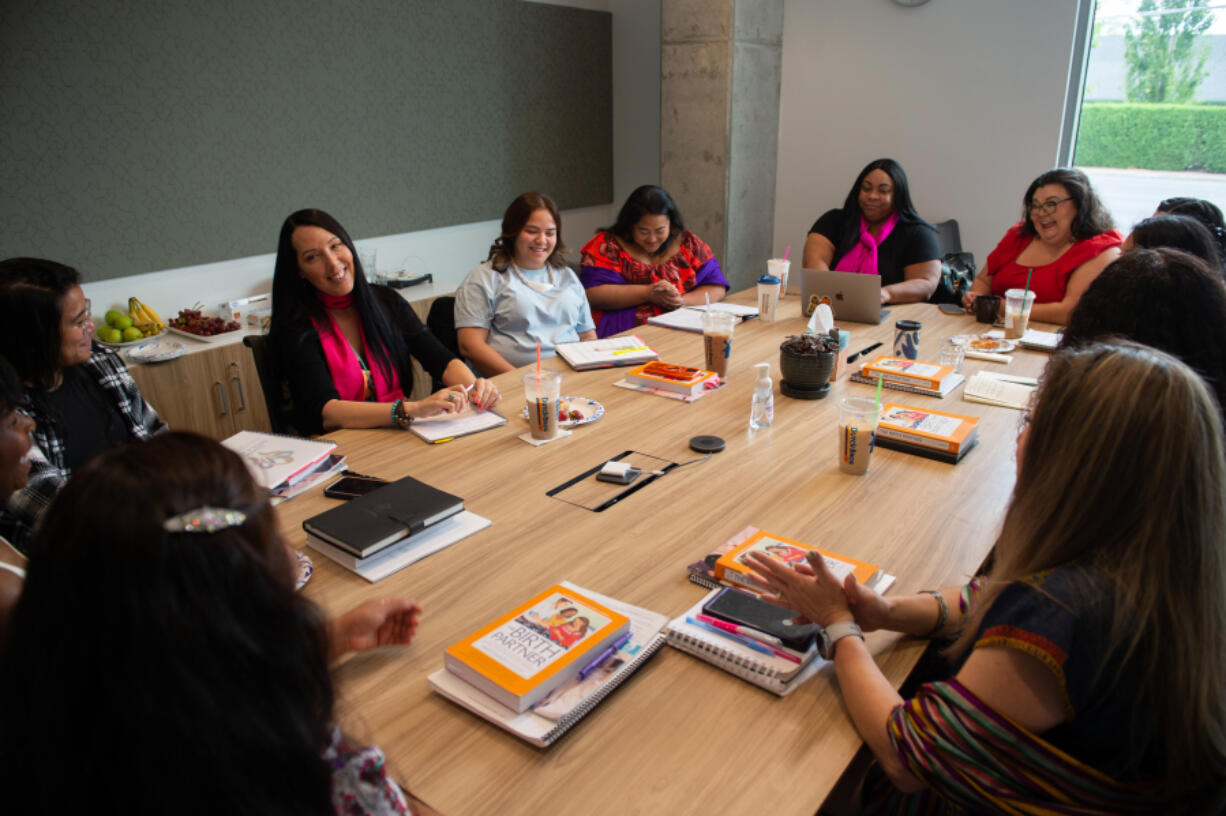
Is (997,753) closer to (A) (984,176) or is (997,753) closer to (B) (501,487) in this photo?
(B) (501,487)

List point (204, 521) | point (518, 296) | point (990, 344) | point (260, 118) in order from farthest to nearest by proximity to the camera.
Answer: point (260, 118)
point (518, 296)
point (990, 344)
point (204, 521)

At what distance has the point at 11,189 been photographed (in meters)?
3.13

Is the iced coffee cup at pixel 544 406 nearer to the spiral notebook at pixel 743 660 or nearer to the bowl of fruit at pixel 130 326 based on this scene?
the spiral notebook at pixel 743 660

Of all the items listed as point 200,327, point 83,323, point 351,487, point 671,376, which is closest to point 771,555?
point 351,487

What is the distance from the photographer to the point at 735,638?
1.27 meters

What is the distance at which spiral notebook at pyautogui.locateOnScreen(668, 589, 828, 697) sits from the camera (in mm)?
1184

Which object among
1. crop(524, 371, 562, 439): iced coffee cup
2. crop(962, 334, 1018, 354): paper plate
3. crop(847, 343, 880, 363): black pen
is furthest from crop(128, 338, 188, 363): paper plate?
crop(962, 334, 1018, 354): paper plate

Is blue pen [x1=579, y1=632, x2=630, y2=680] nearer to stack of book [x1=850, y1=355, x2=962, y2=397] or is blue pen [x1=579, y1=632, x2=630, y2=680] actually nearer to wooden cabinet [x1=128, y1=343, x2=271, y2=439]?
stack of book [x1=850, y1=355, x2=962, y2=397]

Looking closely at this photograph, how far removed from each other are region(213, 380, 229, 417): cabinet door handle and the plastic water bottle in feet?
8.25

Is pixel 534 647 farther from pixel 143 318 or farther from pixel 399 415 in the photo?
pixel 143 318

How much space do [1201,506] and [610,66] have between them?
5.62 m

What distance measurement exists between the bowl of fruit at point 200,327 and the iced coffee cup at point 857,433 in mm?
2889

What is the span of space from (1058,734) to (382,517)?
1203 mm

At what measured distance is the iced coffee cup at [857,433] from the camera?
186 centimetres
